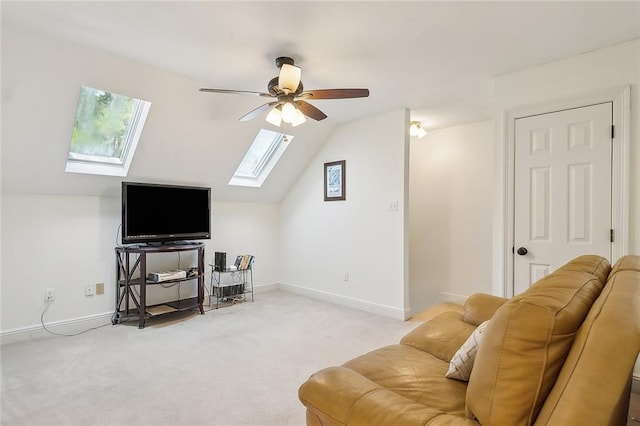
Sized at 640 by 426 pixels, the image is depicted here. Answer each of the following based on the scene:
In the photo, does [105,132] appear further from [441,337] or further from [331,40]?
[441,337]

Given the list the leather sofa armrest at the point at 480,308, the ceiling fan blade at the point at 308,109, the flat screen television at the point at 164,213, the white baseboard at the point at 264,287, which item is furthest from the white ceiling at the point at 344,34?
the white baseboard at the point at 264,287

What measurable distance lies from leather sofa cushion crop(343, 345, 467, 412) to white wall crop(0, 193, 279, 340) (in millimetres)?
3170

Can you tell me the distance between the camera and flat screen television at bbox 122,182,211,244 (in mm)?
3375

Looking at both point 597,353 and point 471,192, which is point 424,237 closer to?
point 471,192

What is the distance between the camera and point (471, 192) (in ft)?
13.9

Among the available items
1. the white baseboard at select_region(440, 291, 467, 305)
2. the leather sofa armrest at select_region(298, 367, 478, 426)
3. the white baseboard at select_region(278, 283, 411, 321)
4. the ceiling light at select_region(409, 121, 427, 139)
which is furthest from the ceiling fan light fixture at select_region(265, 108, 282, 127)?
the white baseboard at select_region(440, 291, 467, 305)

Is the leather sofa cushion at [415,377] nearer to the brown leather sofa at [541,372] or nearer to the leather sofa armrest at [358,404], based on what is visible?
the brown leather sofa at [541,372]

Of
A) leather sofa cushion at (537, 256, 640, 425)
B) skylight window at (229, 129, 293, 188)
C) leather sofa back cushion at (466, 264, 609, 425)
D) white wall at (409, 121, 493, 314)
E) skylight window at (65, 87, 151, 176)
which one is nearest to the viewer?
leather sofa cushion at (537, 256, 640, 425)

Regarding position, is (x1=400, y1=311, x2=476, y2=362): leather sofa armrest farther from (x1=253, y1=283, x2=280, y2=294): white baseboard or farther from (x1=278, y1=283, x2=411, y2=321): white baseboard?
(x1=253, y1=283, x2=280, y2=294): white baseboard

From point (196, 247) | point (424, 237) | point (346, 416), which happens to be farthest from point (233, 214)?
point (346, 416)

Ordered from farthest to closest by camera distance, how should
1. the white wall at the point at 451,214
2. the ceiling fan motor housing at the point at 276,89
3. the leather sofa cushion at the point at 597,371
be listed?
the white wall at the point at 451,214 < the ceiling fan motor housing at the point at 276,89 < the leather sofa cushion at the point at 597,371

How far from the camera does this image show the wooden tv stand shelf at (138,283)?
332cm

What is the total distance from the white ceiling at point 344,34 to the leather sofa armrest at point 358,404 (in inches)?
77.8

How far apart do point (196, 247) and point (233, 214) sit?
1093 millimetres
